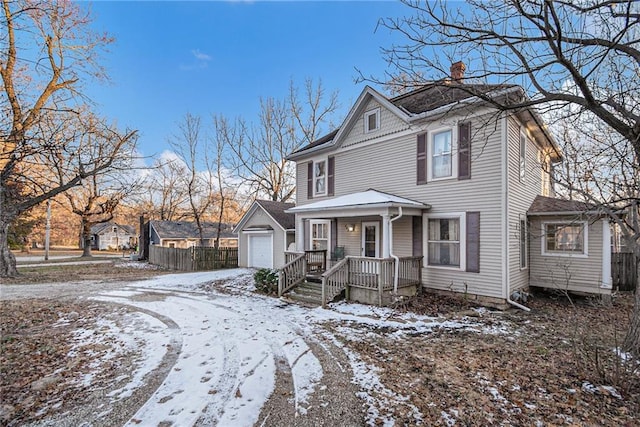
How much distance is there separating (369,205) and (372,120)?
4046 millimetres

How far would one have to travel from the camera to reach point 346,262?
10070 mm

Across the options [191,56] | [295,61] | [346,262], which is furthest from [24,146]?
[295,61]

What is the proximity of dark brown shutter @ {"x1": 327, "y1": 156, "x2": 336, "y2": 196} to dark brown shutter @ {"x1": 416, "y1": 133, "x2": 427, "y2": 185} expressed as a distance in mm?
3831

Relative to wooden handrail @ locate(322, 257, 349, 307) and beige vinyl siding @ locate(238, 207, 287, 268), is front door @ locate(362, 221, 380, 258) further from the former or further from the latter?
beige vinyl siding @ locate(238, 207, 287, 268)

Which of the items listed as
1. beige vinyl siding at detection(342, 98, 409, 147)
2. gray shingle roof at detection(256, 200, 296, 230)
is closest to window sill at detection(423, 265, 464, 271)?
beige vinyl siding at detection(342, 98, 409, 147)

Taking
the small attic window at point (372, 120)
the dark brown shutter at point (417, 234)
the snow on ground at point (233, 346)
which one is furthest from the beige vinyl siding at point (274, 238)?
the dark brown shutter at point (417, 234)

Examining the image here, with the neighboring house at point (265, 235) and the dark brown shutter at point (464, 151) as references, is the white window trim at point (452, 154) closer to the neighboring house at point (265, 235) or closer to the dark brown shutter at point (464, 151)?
the dark brown shutter at point (464, 151)

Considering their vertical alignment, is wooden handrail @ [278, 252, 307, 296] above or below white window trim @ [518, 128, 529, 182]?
below

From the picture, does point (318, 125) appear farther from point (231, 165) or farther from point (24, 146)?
point (24, 146)

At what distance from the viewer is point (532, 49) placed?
17.6ft

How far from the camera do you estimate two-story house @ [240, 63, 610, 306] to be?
9094 mm

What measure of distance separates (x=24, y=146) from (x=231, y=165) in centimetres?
2219

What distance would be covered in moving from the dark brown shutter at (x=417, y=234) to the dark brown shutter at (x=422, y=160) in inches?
49.1

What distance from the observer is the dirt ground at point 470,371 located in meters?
3.66
